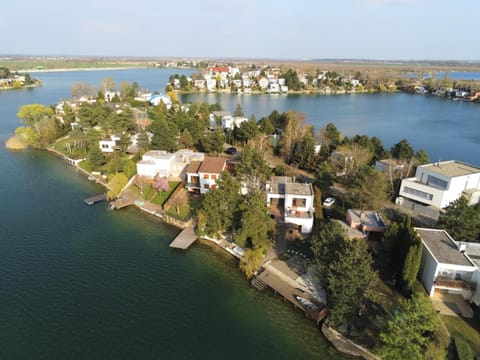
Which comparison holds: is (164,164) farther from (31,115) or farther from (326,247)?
(31,115)

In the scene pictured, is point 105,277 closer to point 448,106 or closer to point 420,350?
point 420,350

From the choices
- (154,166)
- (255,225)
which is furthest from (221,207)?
(154,166)

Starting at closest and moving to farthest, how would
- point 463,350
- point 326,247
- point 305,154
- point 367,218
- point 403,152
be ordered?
point 463,350
point 326,247
point 367,218
point 403,152
point 305,154

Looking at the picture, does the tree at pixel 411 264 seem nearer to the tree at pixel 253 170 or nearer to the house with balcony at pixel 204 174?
the tree at pixel 253 170

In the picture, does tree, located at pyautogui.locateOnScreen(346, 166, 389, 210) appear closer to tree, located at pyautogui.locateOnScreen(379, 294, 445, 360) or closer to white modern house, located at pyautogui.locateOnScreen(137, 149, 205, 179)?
tree, located at pyautogui.locateOnScreen(379, 294, 445, 360)

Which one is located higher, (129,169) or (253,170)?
(253,170)

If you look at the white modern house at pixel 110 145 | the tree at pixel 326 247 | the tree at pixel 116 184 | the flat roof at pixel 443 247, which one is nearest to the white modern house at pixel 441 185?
the flat roof at pixel 443 247

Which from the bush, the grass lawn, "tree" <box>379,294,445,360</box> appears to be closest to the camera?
"tree" <box>379,294,445,360</box>

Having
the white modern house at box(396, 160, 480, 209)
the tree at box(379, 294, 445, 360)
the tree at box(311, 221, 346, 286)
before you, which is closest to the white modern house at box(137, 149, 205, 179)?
the tree at box(311, 221, 346, 286)
